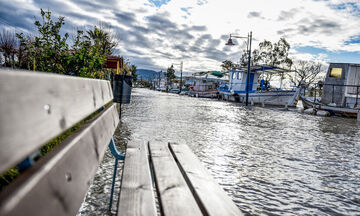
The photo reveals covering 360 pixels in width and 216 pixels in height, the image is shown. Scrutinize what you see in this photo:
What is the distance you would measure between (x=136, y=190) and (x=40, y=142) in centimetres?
76

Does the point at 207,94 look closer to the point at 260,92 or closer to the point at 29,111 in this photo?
the point at 260,92

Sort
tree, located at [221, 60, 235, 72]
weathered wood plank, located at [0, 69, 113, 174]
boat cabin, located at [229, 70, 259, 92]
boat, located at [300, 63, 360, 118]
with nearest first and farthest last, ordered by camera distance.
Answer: weathered wood plank, located at [0, 69, 113, 174], boat, located at [300, 63, 360, 118], boat cabin, located at [229, 70, 259, 92], tree, located at [221, 60, 235, 72]

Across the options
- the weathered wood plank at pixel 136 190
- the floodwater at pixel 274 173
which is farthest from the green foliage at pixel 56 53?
the weathered wood plank at pixel 136 190

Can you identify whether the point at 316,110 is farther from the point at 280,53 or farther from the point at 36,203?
the point at 280,53

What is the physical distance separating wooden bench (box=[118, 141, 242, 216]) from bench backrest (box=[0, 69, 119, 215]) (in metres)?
0.31

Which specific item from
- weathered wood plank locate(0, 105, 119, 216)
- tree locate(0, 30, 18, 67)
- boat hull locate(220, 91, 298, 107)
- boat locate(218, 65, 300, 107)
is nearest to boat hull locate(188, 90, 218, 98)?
boat locate(218, 65, 300, 107)

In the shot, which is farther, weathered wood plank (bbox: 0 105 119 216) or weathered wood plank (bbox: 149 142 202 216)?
weathered wood plank (bbox: 149 142 202 216)

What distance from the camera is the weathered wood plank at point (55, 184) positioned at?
0.50 metres

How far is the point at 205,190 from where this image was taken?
128 cm

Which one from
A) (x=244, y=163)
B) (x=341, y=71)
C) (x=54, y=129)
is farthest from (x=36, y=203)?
(x=341, y=71)

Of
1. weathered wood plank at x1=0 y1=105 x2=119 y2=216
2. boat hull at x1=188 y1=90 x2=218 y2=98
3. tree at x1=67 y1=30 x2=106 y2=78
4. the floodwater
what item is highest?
tree at x1=67 y1=30 x2=106 y2=78

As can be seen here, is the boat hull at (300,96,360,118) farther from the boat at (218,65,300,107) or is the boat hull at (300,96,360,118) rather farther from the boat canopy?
the boat canopy

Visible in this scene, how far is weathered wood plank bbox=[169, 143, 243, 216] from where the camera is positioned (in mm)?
1096

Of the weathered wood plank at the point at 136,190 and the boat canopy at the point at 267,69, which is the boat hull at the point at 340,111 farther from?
the weathered wood plank at the point at 136,190
